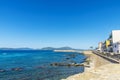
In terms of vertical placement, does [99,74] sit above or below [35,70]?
above

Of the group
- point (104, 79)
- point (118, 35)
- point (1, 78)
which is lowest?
point (1, 78)

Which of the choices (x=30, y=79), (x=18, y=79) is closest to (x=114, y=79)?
(x=30, y=79)

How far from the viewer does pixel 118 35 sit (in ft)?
237

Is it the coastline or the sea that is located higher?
the coastline

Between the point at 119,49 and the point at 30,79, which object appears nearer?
the point at 30,79

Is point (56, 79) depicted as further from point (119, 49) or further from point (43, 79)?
point (119, 49)

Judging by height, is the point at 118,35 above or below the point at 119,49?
above

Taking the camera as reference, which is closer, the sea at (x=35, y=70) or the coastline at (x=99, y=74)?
the coastline at (x=99, y=74)

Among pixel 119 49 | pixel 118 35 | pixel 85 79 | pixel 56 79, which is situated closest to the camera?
pixel 85 79

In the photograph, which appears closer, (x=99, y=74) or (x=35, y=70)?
(x=99, y=74)

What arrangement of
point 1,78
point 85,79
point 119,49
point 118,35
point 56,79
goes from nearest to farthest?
point 85,79
point 56,79
point 1,78
point 119,49
point 118,35

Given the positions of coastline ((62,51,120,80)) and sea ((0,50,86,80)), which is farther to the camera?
sea ((0,50,86,80))

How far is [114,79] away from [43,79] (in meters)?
10.7

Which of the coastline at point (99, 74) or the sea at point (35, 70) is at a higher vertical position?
the coastline at point (99, 74)
